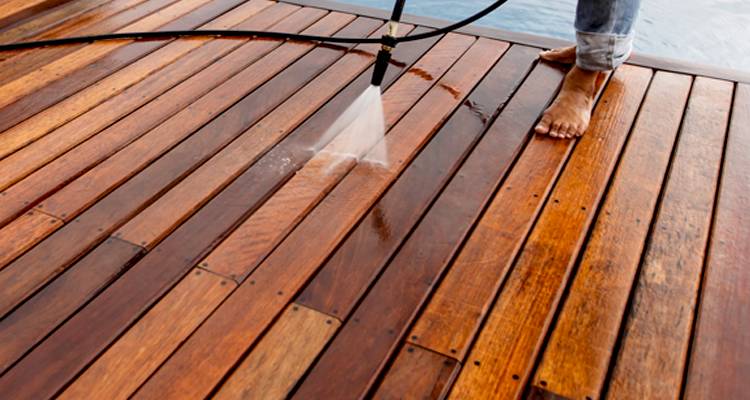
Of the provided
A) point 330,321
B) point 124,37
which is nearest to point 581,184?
point 330,321

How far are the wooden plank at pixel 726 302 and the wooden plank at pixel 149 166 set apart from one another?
3.69 ft

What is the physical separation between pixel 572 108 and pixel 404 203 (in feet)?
1.89

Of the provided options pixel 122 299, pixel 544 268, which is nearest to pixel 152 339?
pixel 122 299

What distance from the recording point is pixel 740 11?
3797mm

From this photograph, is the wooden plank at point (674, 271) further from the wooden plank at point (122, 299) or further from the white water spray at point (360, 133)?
the wooden plank at point (122, 299)

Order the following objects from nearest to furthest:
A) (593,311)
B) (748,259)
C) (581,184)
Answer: (593,311)
(748,259)
(581,184)

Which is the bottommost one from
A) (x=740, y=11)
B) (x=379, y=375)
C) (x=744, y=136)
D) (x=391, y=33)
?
(x=740, y=11)

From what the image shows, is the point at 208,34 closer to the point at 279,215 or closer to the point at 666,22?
the point at 279,215

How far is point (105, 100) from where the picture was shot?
1.97 m

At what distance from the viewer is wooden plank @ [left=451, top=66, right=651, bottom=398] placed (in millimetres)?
1161

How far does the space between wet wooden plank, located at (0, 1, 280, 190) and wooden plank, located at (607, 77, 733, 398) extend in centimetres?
135

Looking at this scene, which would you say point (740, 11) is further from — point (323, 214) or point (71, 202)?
point (71, 202)

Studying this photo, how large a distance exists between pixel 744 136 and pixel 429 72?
857 millimetres

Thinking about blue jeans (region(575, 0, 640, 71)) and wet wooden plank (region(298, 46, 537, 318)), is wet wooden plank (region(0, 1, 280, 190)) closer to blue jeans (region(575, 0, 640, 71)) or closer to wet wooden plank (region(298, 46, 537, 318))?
wet wooden plank (region(298, 46, 537, 318))
